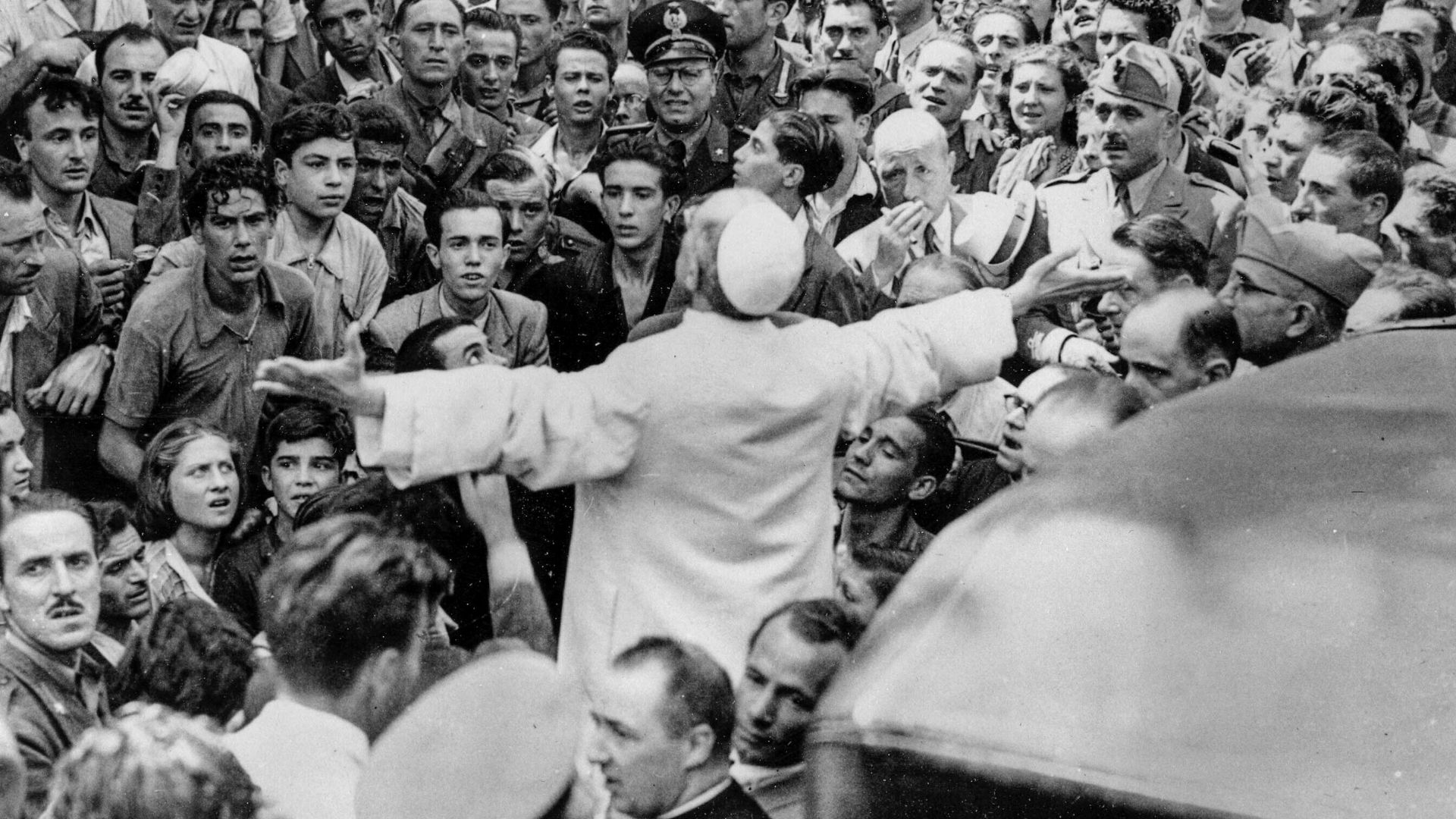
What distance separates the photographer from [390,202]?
18.5ft

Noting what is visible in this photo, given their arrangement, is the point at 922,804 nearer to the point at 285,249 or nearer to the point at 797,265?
the point at 797,265

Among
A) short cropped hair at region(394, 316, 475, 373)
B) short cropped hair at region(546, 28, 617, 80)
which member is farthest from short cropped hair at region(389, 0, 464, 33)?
short cropped hair at region(394, 316, 475, 373)

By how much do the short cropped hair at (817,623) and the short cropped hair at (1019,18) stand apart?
4025mm

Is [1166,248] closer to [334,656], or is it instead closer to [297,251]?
[297,251]

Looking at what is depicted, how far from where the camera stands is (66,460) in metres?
4.86

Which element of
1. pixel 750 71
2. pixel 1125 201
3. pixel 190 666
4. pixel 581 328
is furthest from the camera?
pixel 750 71

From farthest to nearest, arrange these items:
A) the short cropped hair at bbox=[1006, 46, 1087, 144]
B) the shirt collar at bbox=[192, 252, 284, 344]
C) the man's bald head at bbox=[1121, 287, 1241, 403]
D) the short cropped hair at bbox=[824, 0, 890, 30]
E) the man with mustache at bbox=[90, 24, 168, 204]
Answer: the short cropped hair at bbox=[824, 0, 890, 30] < the short cropped hair at bbox=[1006, 46, 1087, 144] < the man with mustache at bbox=[90, 24, 168, 204] < the shirt collar at bbox=[192, 252, 284, 344] < the man's bald head at bbox=[1121, 287, 1241, 403]

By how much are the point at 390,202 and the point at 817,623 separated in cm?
262

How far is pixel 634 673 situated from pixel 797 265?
0.74 metres

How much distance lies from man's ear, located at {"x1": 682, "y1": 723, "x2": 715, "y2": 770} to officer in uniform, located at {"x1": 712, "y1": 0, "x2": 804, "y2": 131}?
3.68 m

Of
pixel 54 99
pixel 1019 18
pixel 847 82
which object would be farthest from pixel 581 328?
pixel 1019 18

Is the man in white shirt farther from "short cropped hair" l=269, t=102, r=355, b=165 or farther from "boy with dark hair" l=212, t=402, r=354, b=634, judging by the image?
"short cropped hair" l=269, t=102, r=355, b=165

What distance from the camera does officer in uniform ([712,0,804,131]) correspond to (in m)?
6.59

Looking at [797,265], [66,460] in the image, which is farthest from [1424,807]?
[66,460]
